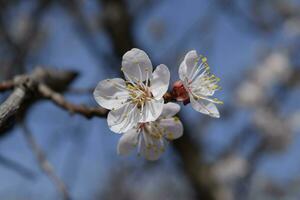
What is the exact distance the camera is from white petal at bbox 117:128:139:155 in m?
1.04

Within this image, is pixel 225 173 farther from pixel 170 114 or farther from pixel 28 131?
pixel 170 114

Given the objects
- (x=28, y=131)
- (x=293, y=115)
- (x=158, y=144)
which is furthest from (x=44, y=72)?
(x=293, y=115)

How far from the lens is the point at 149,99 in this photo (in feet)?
3.22

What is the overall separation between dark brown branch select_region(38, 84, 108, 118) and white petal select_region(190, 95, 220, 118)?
20 centimetres

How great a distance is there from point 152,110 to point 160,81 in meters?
0.07

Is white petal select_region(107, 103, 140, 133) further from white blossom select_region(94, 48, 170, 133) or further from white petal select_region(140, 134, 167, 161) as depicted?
white petal select_region(140, 134, 167, 161)

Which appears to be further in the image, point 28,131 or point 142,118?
point 28,131

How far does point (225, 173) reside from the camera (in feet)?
13.9

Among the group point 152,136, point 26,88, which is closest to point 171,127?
point 152,136

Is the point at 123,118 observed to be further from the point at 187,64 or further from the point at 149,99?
the point at 187,64

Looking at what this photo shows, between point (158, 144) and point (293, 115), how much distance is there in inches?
149

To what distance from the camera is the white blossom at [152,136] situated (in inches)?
40.6

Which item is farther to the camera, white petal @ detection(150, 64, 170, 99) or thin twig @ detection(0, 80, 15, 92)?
→ thin twig @ detection(0, 80, 15, 92)

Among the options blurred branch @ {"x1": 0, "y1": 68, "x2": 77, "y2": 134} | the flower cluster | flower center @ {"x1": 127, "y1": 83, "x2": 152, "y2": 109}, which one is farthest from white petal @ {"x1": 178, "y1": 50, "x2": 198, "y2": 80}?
blurred branch @ {"x1": 0, "y1": 68, "x2": 77, "y2": 134}
